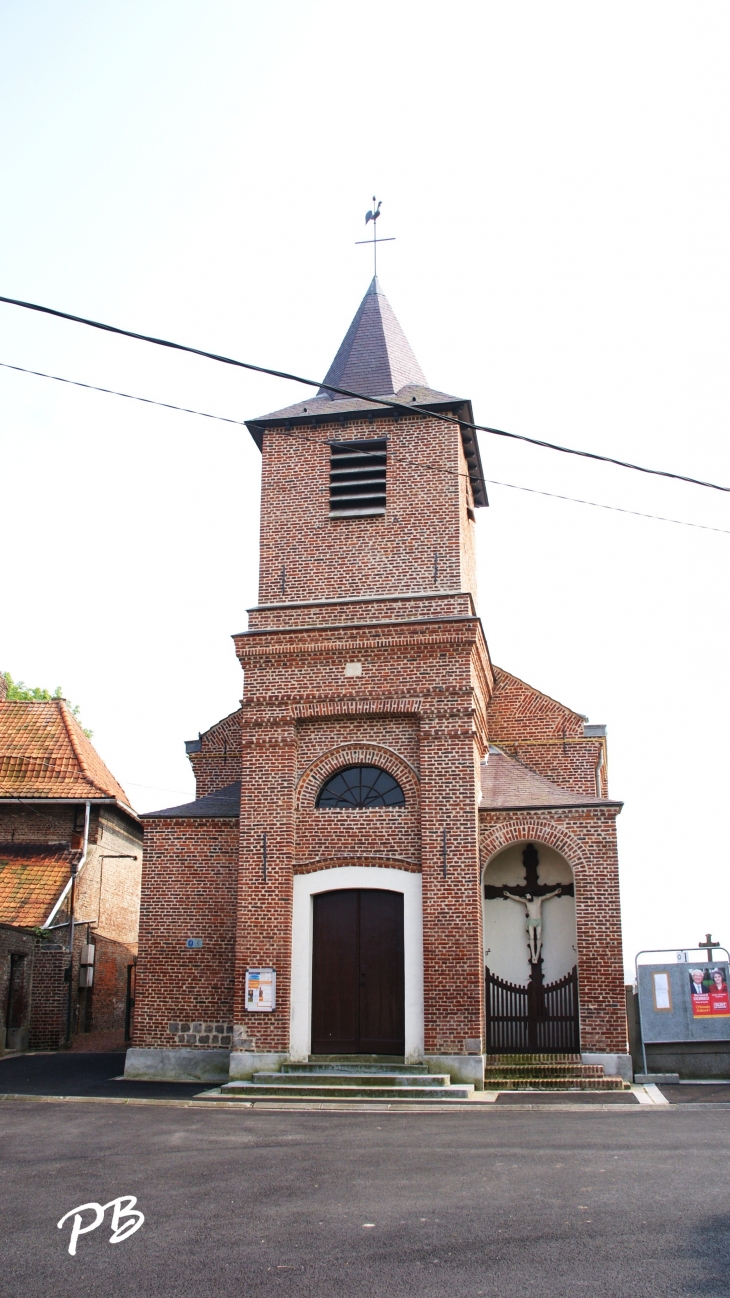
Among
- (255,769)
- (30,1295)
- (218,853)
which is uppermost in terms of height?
(255,769)

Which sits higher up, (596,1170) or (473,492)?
(473,492)

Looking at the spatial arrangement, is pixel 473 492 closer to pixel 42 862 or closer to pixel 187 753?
pixel 187 753

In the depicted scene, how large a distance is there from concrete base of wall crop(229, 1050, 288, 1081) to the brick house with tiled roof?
5932 millimetres

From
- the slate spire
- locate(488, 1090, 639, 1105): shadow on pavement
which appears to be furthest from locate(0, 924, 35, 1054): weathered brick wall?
the slate spire

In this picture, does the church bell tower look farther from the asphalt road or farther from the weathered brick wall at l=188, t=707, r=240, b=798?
the weathered brick wall at l=188, t=707, r=240, b=798

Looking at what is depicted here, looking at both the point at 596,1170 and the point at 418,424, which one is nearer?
the point at 596,1170

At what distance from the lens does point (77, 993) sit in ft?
68.9

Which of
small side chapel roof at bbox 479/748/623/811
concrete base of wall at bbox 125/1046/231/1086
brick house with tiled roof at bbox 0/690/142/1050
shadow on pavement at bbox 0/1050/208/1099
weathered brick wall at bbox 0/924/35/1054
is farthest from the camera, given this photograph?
brick house with tiled roof at bbox 0/690/142/1050

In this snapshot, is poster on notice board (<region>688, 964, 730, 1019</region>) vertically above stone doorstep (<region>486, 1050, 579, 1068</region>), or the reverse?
poster on notice board (<region>688, 964, 730, 1019</region>)

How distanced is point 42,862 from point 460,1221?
15880mm

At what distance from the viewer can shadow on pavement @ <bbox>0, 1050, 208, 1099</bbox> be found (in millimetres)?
14383

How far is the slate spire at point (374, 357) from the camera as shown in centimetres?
1889

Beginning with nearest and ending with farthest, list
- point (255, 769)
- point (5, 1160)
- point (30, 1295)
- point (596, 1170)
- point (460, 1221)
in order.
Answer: point (30, 1295)
point (460, 1221)
point (596, 1170)
point (5, 1160)
point (255, 769)

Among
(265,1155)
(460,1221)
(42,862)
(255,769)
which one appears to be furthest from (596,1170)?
(42,862)
